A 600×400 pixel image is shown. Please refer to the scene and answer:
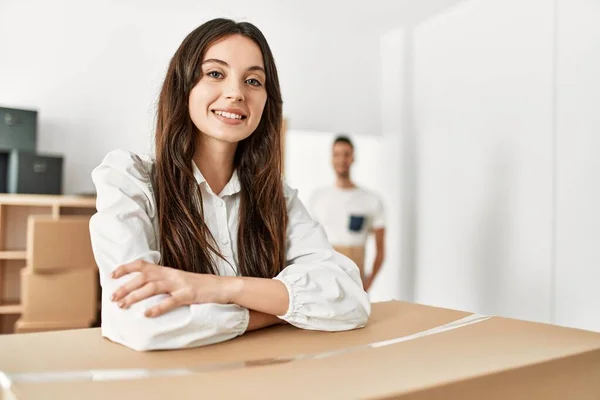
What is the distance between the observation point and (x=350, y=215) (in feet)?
12.1

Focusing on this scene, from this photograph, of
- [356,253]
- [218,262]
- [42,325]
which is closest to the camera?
[218,262]

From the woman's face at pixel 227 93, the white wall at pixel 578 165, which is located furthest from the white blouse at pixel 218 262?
the white wall at pixel 578 165

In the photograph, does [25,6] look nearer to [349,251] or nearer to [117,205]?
[349,251]

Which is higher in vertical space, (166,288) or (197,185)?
(197,185)

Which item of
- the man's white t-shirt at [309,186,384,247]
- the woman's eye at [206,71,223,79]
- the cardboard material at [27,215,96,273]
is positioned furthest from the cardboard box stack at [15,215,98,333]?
the woman's eye at [206,71,223,79]

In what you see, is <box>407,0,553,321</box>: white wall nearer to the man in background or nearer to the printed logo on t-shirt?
the man in background

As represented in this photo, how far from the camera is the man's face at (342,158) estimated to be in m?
3.85

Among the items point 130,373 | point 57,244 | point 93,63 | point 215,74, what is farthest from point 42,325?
point 130,373

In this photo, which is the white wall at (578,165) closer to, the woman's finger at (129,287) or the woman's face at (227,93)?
the woman's face at (227,93)

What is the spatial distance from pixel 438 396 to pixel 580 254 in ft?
8.22

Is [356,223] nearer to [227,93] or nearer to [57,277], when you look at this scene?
[57,277]

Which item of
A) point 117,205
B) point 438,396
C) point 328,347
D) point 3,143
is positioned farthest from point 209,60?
point 3,143

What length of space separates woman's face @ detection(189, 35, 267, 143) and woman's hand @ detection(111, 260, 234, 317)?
327mm

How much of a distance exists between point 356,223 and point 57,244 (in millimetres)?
1788
